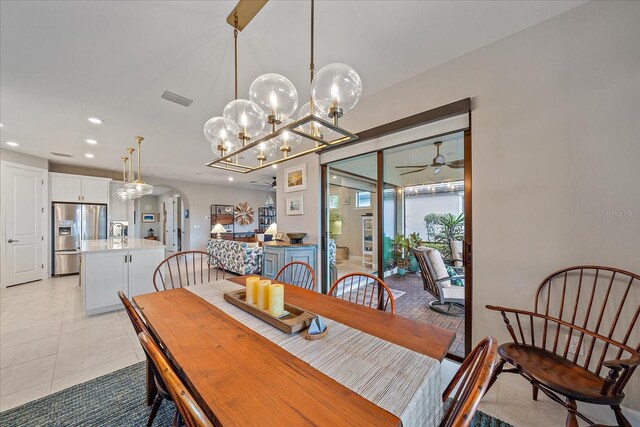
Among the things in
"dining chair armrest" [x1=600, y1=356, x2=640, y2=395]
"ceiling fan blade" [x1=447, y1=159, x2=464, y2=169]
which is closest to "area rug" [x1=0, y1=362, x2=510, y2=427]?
"dining chair armrest" [x1=600, y1=356, x2=640, y2=395]

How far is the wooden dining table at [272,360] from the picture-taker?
666mm

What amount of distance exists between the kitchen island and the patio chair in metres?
3.91

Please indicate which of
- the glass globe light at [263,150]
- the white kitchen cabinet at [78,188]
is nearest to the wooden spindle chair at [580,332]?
the glass globe light at [263,150]

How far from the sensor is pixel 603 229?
4.94 feet

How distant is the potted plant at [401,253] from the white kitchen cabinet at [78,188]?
737cm

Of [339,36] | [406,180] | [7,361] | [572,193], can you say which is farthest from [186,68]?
[572,193]

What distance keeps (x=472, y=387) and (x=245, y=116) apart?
172cm

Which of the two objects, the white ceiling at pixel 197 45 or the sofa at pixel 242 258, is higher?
the white ceiling at pixel 197 45

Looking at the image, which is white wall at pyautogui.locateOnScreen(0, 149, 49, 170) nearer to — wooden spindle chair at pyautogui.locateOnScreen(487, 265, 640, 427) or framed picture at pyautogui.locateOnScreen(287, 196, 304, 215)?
framed picture at pyautogui.locateOnScreen(287, 196, 304, 215)

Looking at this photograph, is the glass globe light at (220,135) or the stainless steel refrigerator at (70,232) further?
the stainless steel refrigerator at (70,232)

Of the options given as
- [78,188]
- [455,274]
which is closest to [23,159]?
[78,188]

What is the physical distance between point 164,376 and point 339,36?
228cm

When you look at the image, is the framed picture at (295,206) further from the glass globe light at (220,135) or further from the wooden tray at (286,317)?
the wooden tray at (286,317)

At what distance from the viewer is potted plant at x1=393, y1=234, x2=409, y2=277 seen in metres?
2.65
